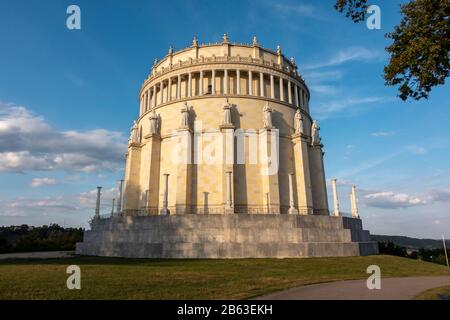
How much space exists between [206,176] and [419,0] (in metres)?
24.9

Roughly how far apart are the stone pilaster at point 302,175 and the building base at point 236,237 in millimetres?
7121

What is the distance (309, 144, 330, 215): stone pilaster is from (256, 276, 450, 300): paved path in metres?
25.6

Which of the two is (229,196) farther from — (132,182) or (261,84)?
(261,84)

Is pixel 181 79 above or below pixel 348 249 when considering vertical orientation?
above

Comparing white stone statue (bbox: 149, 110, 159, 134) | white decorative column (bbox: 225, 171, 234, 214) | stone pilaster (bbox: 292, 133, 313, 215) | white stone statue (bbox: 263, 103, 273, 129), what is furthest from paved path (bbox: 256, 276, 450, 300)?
white stone statue (bbox: 149, 110, 159, 134)

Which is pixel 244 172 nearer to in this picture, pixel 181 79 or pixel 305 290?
pixel 181 79

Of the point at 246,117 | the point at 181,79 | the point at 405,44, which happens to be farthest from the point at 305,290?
the point at 181,79

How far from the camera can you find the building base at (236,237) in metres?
24.2

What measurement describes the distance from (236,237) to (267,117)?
50.9 feet

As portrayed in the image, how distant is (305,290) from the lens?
1133cm

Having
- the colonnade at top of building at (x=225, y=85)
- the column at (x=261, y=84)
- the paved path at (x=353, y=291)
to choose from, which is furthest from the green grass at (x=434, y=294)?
the column at (x=261, y=84)

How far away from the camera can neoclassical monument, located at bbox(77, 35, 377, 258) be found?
2522 cm

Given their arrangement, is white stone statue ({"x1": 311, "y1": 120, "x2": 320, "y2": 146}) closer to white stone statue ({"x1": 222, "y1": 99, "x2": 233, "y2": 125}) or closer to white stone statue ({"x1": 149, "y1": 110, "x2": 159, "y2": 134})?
white stone statue ({"x1": 222, "y1": 99, "x2": 233, "y2": 125})
